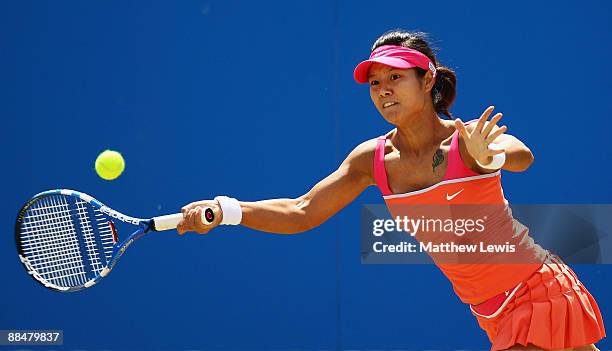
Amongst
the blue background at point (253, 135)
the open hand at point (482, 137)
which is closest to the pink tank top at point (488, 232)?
the open hand at point (482, 137)

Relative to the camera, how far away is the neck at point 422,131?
369 cm

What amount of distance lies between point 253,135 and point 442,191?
2325mm

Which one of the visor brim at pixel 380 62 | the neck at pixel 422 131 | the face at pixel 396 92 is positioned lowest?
the neck at pixel 422 131

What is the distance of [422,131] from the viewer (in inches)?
146

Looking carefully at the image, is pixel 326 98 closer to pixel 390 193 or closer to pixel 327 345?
pixel 327 345

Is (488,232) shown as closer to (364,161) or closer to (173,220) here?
(364,161)

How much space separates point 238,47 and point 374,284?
1578 mm

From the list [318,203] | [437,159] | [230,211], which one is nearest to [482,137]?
[437,159]

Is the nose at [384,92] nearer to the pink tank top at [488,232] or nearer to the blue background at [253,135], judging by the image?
the pink tank top at [488,232]

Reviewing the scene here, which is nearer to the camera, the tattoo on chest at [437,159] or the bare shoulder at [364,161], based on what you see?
the tattoo on chest at [437,159]

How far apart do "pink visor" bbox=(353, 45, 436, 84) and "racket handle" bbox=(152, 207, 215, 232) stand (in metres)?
0.75

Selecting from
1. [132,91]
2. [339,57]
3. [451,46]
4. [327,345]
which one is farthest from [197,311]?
[451,46]

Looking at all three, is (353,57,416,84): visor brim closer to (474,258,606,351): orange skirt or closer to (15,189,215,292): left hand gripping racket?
(474,258,606,351): orange skirt

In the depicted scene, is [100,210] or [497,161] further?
[100,210]
